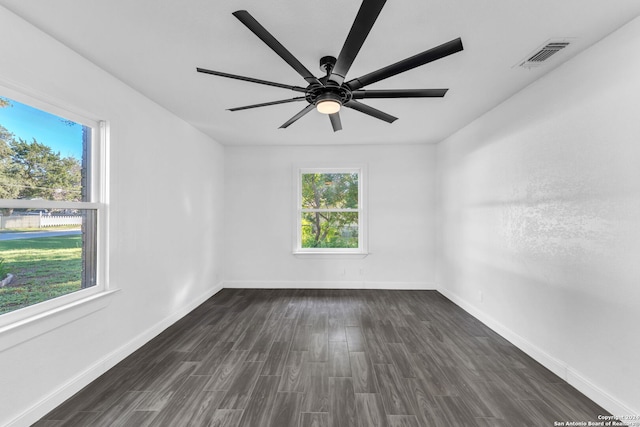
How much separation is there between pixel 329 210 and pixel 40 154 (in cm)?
370

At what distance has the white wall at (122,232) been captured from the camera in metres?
1.72

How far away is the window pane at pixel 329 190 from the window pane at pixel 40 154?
318cm

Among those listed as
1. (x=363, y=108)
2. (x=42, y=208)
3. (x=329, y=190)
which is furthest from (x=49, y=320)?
(x=329, y=190)

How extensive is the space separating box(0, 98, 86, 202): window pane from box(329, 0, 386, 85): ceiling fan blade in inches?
81.1

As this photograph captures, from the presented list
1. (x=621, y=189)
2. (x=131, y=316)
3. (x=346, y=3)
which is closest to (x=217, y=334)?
(x=131, y=316)

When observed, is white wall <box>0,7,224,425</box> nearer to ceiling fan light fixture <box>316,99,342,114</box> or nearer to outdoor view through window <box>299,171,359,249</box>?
outdoor view through window <box>299,171,359,249</box>

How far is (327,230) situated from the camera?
5.00 metres

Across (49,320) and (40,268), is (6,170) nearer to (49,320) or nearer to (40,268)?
(40,268)

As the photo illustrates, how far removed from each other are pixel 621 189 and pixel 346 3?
208cm

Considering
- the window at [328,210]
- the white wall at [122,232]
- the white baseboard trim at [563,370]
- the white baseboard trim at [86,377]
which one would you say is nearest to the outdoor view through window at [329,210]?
the window at [328,210]

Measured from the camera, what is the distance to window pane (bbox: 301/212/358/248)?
497 centimetres

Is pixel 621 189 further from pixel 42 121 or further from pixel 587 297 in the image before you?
pixel 42 121

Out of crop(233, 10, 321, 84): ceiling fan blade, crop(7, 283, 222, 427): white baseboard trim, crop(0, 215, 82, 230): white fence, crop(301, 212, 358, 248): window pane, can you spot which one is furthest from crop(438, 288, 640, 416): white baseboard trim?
crop(0, 215, 82, 230): white fence

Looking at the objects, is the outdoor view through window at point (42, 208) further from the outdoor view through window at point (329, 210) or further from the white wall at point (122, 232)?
the outdoor view through window at point (329, 210)
